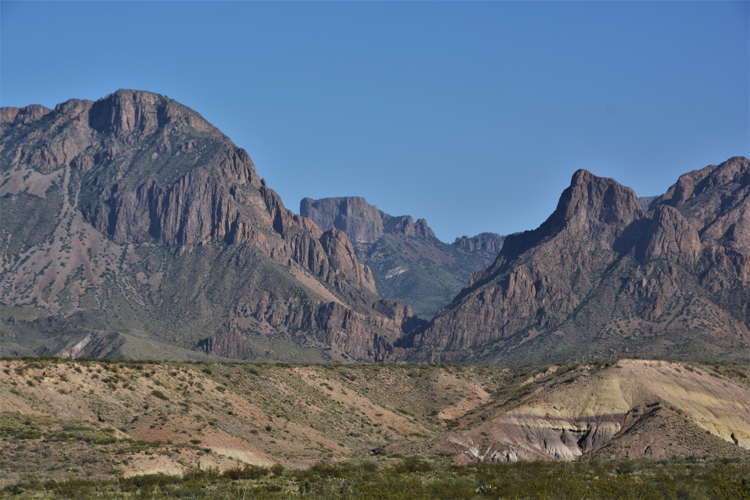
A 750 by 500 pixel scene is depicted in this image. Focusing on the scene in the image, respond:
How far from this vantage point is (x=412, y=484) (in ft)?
165

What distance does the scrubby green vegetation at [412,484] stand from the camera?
46062 millimetres

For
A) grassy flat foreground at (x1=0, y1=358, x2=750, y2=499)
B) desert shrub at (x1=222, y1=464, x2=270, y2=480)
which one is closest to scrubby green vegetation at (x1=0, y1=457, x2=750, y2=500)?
desert shrub at (x1=222, y1=464, x2=270, y2=480)

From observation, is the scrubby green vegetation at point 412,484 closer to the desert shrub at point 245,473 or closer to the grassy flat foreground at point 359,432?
the desert shrub at point 245,473

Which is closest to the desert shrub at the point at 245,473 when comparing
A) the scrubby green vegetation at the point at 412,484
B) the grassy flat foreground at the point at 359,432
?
the scrubby green vegetation at the point at 412,484

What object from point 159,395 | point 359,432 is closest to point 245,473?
point 159,395

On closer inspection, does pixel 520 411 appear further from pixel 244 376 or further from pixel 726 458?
pixel 244 376

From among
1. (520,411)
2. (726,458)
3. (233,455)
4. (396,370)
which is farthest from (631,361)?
(233,455)

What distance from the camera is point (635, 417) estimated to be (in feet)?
278

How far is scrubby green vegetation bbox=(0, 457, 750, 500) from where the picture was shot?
151ft

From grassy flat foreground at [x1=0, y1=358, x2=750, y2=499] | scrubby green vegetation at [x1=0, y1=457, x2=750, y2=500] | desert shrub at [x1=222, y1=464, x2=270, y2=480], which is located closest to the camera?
scrubby green vegetation at [x1=0, y1=457, x2=750, y2=500]

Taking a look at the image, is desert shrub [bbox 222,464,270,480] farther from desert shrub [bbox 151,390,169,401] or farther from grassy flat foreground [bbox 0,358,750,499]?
→ desert shrub [bbox 151,390,169,401]

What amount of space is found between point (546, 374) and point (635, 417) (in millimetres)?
36929

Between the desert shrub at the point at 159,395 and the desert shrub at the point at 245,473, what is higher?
the desert shrub at the point at 159,395

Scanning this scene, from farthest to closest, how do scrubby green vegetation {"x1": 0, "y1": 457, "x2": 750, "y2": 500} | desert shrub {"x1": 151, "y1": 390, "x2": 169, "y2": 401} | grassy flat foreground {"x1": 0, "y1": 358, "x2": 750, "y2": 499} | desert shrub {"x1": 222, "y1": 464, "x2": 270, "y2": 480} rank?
1. desert shrub {"x1": 151, "y1": 390, "x2": 169, "y2": 401}
2. desert shrub {"x1": 222, "y1": 464, "x2": 270, "y2": 480}
3. grassy flat foreground {"x1": 0, "y1": 358, "x2": 750, "y2": 499}
4. scrubby green vegetation {"x1": 0, "y1": 457, "x2": 750, "y2": 500}
